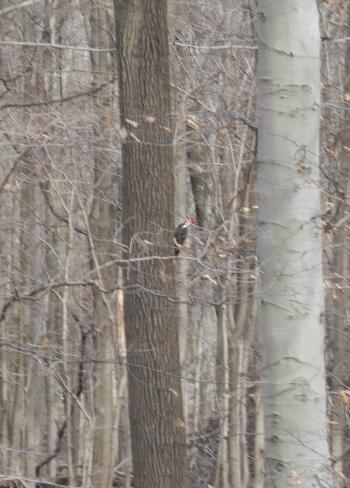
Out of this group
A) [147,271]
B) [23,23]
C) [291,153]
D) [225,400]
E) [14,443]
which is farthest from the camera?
[14,443]

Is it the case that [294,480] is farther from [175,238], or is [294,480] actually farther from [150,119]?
[150,119]

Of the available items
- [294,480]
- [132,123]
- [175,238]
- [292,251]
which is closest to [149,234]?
[175,238]

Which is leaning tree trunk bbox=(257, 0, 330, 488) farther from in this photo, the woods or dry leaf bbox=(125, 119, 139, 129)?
dry leaf bbox=(125, 119, 139, 129)

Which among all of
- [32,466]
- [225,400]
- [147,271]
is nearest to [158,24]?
[147,271]

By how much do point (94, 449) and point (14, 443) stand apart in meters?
1.73

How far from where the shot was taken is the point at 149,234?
654cm

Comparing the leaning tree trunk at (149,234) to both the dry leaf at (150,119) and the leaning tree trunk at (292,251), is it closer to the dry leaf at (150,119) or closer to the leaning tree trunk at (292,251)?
the dry leaf at (150,119)

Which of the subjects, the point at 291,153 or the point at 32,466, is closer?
the point at 291,153

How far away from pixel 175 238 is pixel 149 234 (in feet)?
0.92

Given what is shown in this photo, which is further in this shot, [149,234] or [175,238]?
[175,238]

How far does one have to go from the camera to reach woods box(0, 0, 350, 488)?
12.6ft

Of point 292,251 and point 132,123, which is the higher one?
point 132,123

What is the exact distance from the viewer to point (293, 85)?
151 inches

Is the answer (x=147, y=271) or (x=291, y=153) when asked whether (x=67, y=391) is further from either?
(x=291, y=153)
